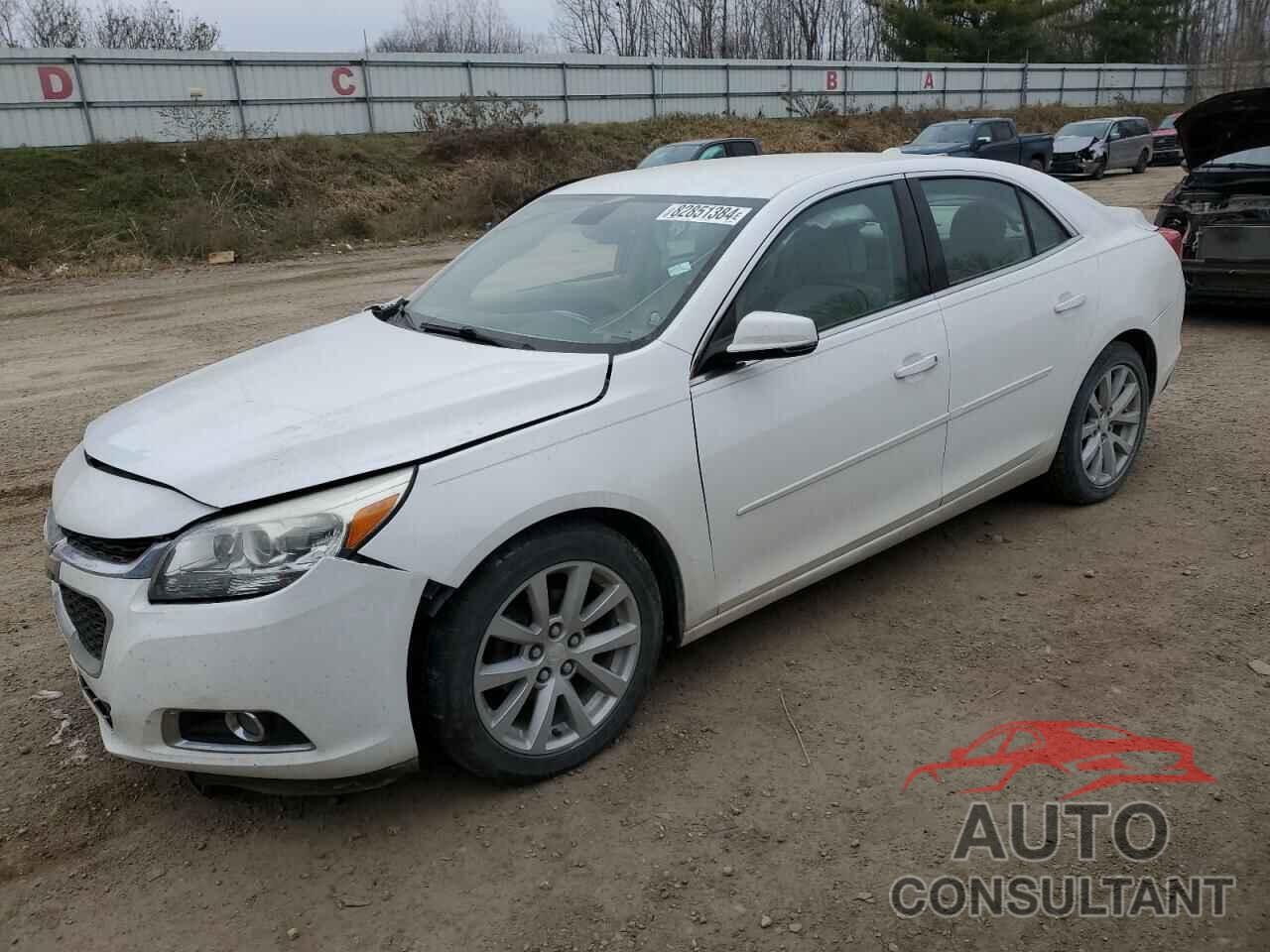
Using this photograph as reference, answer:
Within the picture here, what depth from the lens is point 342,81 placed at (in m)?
27.0

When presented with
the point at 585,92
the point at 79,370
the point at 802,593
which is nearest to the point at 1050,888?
the point at 802,593

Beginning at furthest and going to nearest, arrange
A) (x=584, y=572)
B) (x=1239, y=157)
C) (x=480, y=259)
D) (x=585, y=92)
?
(x=585, y=92) < (x=1239, y=157) < (x=480, y=259) < (x=584, y=572)

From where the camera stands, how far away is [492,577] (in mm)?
2734

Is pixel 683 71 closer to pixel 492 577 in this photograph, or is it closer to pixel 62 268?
pixel 62 268

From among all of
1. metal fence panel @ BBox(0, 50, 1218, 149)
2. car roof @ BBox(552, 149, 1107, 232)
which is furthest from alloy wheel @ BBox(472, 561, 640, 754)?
metal fence panel @ BBox(0, 50, 1218, 149)

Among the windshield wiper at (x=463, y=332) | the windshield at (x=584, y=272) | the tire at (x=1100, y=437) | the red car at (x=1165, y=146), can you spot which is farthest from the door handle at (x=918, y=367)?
the red car at (x=1165, y=146)

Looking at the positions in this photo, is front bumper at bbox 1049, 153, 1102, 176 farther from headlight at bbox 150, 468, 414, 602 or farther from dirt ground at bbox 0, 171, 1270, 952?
headlight at bbox 150, 468, 414, 602

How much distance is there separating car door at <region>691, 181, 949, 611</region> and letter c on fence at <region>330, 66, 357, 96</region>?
26.1 metres

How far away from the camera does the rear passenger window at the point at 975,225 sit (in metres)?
4.03

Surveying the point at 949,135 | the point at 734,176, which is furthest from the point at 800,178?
the point at 949,135

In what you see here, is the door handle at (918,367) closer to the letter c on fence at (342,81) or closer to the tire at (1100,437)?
the tire at (1100,437)

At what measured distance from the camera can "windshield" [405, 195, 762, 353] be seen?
3.38 metres

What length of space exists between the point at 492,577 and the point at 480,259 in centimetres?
186

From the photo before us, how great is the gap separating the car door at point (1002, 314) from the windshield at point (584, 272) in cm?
96
